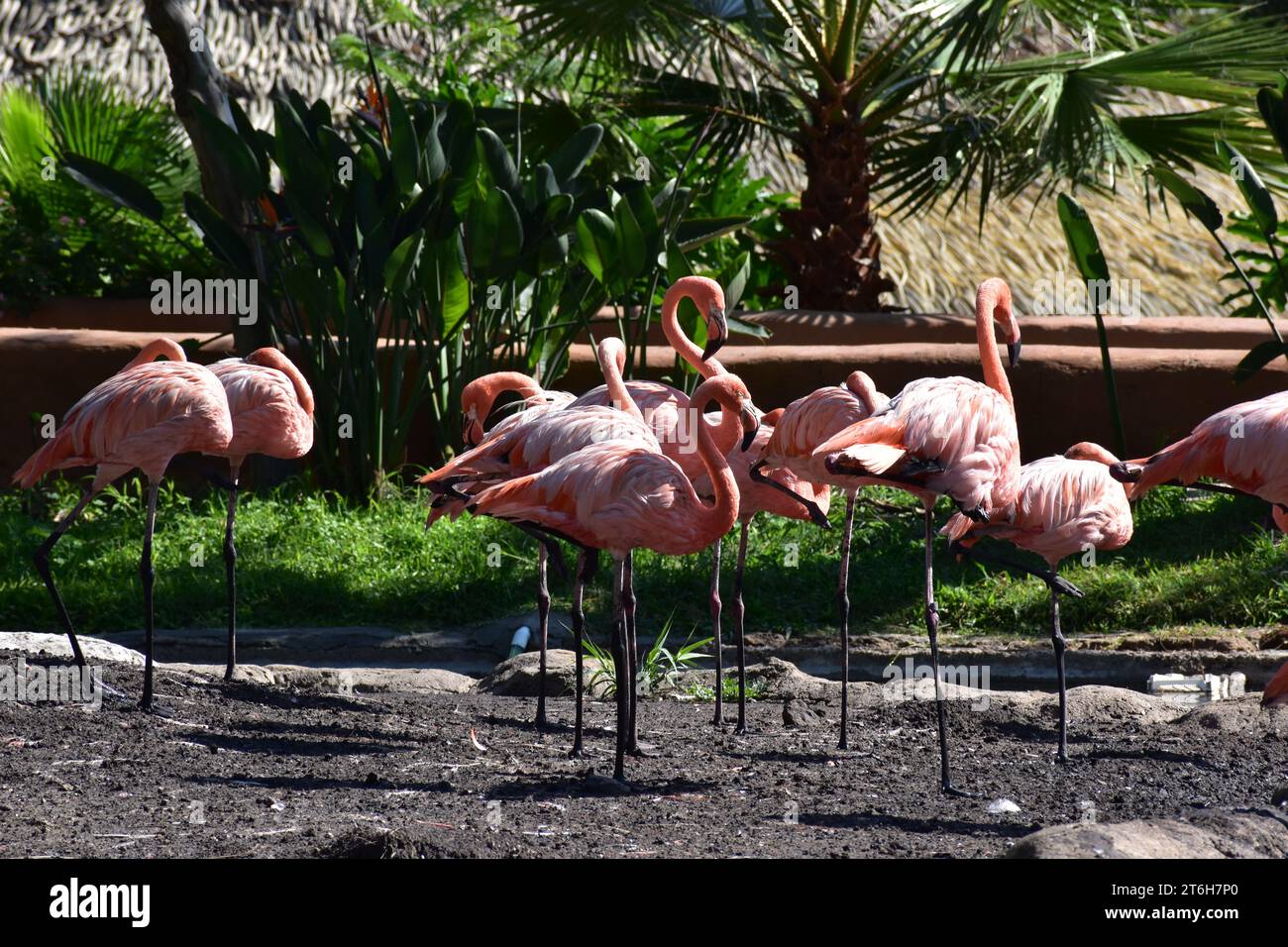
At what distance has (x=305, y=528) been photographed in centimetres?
757

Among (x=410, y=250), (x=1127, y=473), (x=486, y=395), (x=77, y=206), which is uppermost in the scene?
(x=77, y=206)

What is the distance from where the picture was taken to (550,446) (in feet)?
15.3

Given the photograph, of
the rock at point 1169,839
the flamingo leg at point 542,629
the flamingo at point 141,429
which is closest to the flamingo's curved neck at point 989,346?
the flamingo leg at point 542,629

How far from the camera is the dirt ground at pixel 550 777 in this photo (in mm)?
3455

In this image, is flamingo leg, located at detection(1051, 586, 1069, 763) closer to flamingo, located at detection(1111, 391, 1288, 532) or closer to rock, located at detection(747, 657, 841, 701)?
flamingo, located at detection(1111, 391, 1288, 532)

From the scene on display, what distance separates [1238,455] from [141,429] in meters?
3.63

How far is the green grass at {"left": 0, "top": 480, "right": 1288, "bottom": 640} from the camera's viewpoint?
662 centimetres

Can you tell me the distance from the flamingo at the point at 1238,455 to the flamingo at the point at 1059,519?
0.23m

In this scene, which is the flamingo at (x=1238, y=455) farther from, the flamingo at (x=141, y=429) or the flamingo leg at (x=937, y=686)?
the flamingo at (x=141, y=429)

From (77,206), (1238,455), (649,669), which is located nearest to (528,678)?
(649,669)

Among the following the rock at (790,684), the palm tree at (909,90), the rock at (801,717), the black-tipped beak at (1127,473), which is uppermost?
the palm tree at (909,90)

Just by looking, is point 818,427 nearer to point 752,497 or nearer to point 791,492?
point 791,492

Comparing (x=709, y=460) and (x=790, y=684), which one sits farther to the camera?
(x=790, y=684)

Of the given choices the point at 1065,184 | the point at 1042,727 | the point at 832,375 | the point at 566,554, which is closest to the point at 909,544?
the point at 832,375
